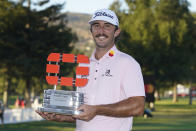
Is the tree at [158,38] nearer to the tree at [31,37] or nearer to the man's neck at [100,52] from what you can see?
the tree at [31,37]

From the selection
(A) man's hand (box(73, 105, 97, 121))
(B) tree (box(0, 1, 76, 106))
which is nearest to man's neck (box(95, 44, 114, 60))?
(A) man's hand (box(73, 105, 97, 121))

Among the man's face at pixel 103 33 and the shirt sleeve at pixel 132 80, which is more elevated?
the man's face at pixel 103 33

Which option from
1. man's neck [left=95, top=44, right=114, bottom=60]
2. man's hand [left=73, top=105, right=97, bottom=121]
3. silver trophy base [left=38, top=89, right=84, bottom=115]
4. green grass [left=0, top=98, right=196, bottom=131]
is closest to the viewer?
man's hand [left=73, top=105, right=97, bottom=121]

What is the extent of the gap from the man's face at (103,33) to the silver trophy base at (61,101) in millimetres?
574

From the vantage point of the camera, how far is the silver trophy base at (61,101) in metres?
3.92

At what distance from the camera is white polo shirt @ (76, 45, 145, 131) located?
13.8 feet

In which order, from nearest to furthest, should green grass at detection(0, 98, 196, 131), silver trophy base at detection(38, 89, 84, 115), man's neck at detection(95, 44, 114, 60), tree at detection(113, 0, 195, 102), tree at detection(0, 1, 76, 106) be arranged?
silver trophy base at detection(38, 89, 84, 115)
man's neck at detection(95, 44, 114, 60)
green grass at detection(0, 98, 196, 131)
tree at detection(0, 1, 76, 106)
tree at detection(113, 0, 195, 102)

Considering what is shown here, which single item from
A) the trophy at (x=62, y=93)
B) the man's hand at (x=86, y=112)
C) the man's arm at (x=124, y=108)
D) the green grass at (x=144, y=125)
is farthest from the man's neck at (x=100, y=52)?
the green grass at (x=144, y=125)

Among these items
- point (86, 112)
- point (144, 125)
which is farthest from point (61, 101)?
point (144, 125)

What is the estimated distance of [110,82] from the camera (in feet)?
14.1

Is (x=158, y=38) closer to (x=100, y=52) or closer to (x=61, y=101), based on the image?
(x=100, y=52)

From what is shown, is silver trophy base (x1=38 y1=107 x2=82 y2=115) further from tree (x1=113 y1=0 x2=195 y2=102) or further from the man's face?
tree (x1=113 y1=0 x2=195 y2=102)

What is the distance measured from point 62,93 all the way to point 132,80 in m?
0.58

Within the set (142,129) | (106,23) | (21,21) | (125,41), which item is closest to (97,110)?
(106,23)
